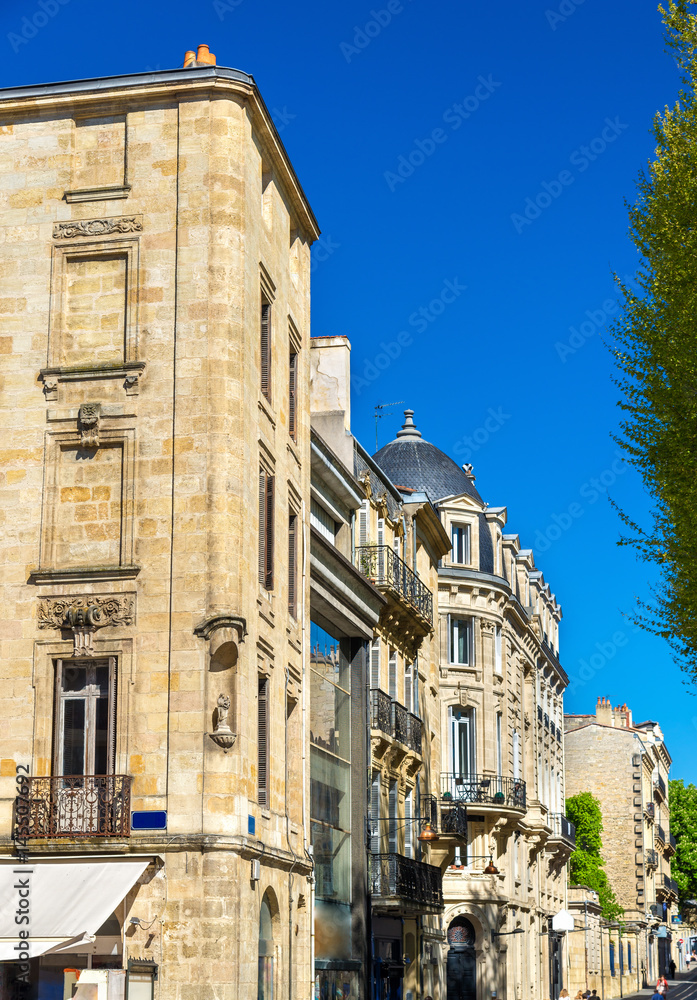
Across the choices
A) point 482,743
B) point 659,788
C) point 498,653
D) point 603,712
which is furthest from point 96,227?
point 659,788

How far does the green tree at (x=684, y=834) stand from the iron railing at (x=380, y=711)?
9522 centimetres

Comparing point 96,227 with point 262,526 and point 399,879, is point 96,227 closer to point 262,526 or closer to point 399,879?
point 262,526

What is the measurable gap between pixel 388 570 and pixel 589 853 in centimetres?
5593

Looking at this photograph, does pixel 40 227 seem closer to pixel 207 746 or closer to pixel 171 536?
pixel 171 536

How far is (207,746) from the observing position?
1862cm

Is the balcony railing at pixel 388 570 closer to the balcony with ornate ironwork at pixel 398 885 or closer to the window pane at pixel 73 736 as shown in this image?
the balcony with ornate ironwork at pixel 398 885

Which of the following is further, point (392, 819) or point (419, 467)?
point (419, 467)

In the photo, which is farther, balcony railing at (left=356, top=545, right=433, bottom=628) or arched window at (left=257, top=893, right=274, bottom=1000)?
balcony railing at (left=356, top=545, right=433, bottom=628)

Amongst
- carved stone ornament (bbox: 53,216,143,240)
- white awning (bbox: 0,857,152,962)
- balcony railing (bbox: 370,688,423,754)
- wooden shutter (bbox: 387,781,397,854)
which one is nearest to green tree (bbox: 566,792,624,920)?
balcony railing (bbox: 370,688,423,754)

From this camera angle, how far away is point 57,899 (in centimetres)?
1786

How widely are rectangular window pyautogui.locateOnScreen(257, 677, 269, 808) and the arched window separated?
154 cm

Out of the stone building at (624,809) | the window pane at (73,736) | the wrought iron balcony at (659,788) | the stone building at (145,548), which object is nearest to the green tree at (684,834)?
the wrought iron balcony at (659,788)

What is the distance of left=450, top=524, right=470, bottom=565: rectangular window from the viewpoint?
48812 mm

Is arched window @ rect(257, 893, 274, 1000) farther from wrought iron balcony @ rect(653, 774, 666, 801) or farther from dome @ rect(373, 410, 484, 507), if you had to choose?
wrought iron balcony @ rect(653, 774, 666, 801)
